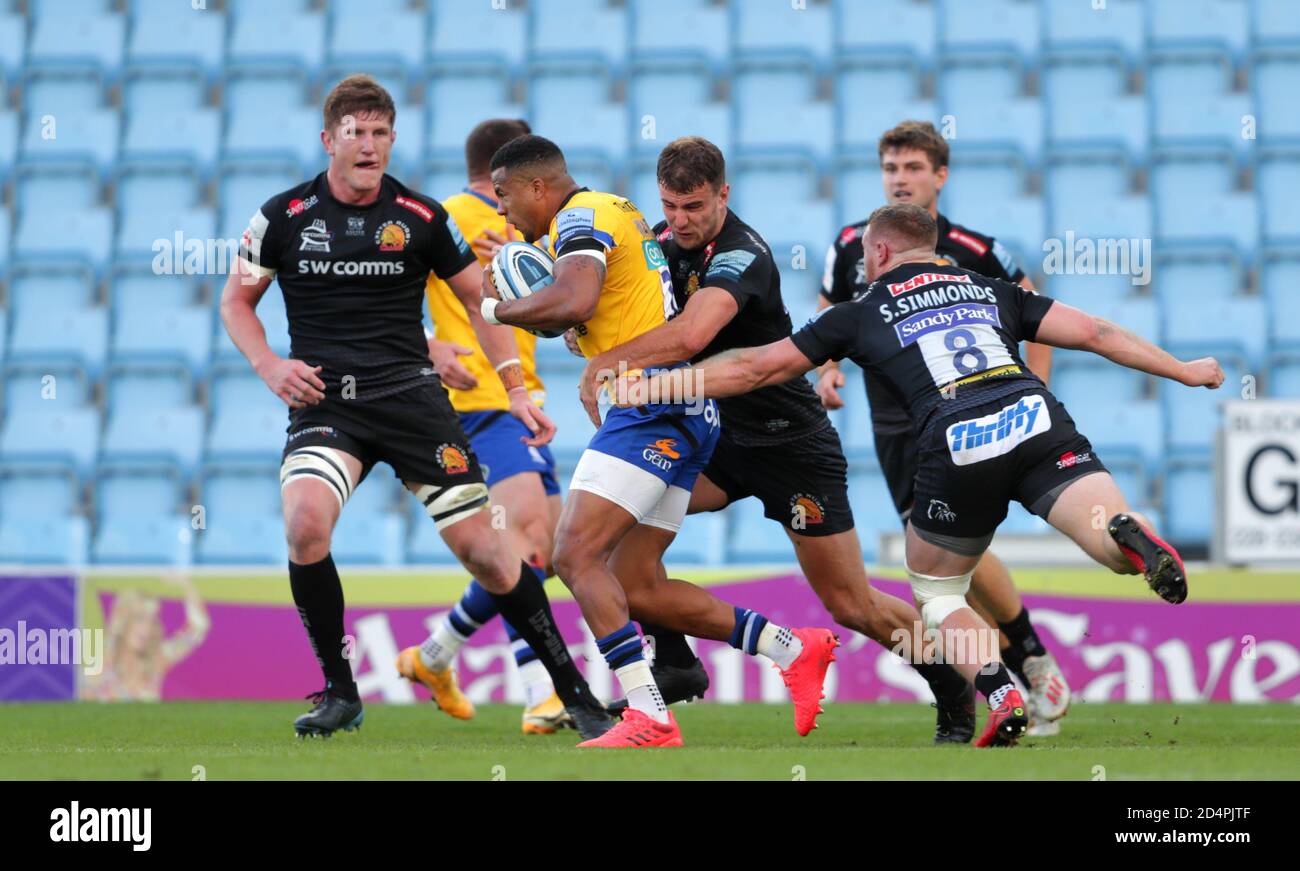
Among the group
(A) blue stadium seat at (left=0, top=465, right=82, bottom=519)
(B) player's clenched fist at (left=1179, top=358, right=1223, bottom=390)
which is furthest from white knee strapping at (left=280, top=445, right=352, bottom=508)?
(A) blue stadium seat at (left=0, top=465, right=82, bottom=519)

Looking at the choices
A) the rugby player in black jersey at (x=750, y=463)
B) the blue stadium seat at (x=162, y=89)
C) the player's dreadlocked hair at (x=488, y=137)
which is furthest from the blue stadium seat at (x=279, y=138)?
the rugby player in black jersey at (x=750, y=463)

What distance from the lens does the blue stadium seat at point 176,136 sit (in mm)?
14125

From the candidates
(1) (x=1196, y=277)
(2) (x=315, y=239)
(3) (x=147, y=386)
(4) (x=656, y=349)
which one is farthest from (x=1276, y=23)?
(2) (x=315, y=239)

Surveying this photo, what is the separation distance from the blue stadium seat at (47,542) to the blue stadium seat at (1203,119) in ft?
29.5

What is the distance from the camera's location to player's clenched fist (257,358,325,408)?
21.5 ft

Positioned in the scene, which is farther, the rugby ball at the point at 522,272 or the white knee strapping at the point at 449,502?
the white knee strapping at the point at 449,502

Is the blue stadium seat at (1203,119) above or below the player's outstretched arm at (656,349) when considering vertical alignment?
above

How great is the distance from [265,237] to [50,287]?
7514 millimetres

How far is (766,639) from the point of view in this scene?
659 cm

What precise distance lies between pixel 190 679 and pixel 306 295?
4.50m

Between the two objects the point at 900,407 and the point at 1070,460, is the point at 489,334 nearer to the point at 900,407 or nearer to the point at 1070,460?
the point at 900,407

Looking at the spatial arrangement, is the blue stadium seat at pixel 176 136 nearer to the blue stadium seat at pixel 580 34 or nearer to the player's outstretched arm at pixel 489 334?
the blue stadium seat at pixel 580 34

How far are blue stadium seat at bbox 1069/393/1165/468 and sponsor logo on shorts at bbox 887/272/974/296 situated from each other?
6147mm
